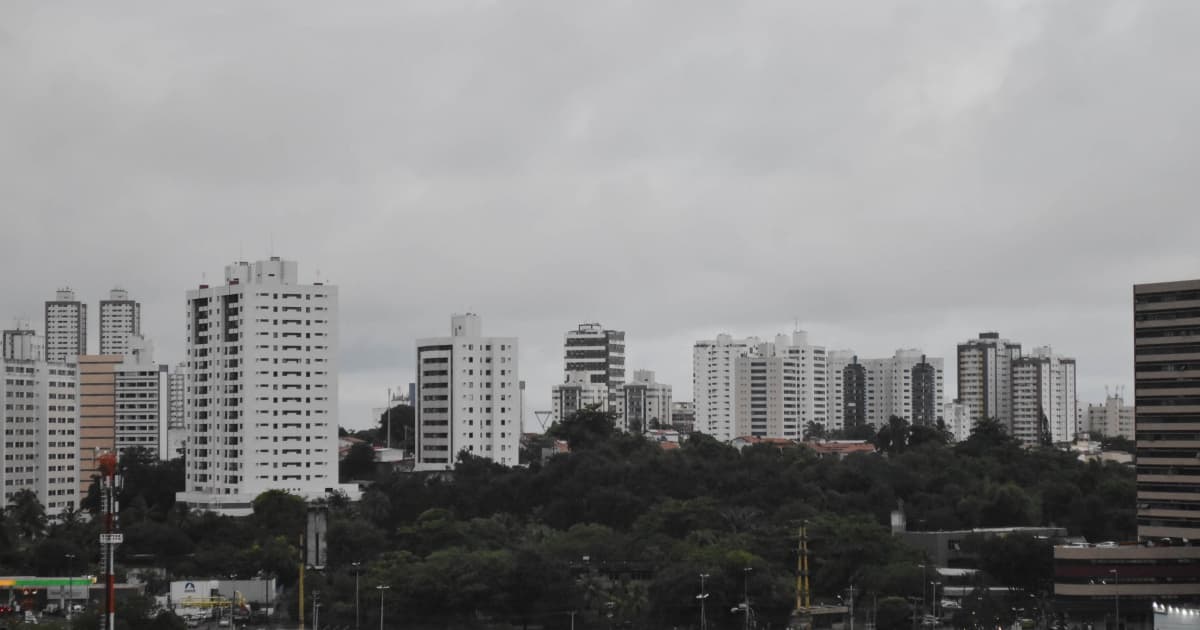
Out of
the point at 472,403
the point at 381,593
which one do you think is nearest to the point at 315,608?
the point at 381,593

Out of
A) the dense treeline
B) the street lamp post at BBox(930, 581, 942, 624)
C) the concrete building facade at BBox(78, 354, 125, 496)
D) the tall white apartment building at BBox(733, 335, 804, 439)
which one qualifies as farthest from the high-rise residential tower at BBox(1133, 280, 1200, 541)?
the tall white apartment building at BBox(733, 335, 804, 439)

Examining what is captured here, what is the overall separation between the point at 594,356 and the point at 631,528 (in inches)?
2102

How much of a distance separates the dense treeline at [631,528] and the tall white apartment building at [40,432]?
11.8 metres

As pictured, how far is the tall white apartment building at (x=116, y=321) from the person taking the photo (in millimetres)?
138500

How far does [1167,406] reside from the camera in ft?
172

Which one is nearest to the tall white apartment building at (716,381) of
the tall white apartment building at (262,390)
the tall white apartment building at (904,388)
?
the tall white apartment building at (904,388)

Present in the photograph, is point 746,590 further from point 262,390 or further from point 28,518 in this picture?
point 28,518

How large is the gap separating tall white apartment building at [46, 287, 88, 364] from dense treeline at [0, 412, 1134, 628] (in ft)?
215

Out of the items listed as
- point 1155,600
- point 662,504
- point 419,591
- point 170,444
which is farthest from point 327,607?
point 170,444

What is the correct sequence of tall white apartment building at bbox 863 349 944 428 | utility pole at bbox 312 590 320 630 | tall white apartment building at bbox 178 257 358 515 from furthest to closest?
tall white apartment building at bbox 863 349 944 428
tall white apartment building at bbox 178 257 358 515
utility pole at bbox 312 590 320 630

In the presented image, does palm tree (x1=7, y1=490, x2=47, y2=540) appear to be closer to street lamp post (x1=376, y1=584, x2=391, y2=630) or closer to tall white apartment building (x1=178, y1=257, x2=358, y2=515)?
tall white apartment building (x1=178, y1=257, x2=358, y2=515)

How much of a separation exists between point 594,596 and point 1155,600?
16332 mm

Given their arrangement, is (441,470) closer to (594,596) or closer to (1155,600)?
(594,596)

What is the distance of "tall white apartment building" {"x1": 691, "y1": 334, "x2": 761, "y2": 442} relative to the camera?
131 m
